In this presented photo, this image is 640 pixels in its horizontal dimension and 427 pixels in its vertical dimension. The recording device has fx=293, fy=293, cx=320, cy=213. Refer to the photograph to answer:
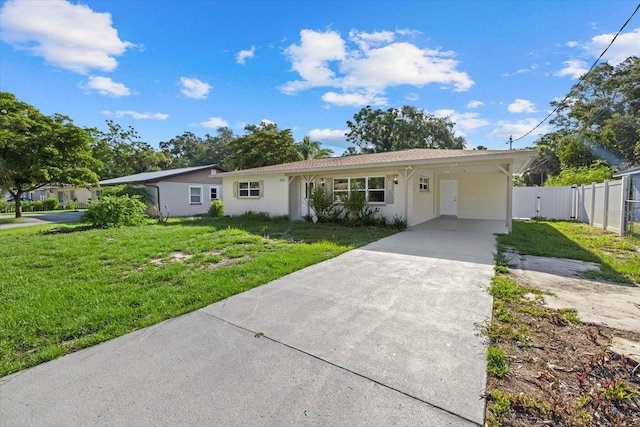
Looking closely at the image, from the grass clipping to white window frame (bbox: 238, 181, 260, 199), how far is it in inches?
503

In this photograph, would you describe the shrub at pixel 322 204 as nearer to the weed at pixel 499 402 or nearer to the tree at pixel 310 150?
the weed at pixel 499 402

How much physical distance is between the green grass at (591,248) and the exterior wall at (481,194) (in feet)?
12.8

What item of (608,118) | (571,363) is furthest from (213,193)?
(608,118)

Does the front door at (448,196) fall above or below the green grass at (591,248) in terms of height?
above

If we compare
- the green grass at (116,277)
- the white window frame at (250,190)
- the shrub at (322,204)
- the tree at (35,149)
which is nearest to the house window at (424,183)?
the shrub at (322,204)

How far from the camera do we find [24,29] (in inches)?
339

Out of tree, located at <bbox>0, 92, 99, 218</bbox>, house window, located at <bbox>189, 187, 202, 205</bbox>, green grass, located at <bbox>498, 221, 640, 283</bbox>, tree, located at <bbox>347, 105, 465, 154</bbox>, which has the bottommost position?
green grass, located at <bbox>498, 221, 640, 283</bbox>

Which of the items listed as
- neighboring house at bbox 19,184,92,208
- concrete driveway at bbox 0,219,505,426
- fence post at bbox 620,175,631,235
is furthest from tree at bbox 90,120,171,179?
fence post at bbox 620,175,631,235

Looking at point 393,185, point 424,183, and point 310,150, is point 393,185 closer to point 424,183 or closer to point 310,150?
point 424,183

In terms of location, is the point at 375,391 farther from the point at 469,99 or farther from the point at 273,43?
the point at 469,99

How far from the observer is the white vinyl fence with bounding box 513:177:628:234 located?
8.85 m

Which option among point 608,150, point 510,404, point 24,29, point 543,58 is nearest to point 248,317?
point 510,404

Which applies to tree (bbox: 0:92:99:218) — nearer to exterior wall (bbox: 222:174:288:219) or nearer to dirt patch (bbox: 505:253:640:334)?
exterior wall (bbox: 222:174:288:219)

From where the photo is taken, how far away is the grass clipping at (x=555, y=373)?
6.10 ft
